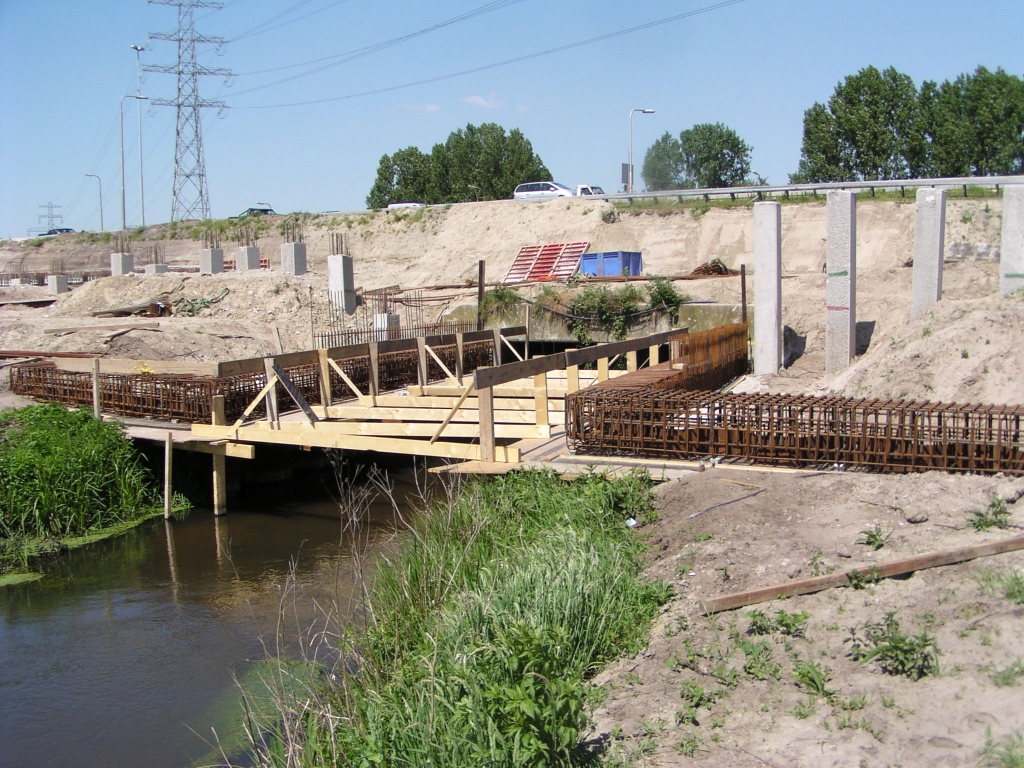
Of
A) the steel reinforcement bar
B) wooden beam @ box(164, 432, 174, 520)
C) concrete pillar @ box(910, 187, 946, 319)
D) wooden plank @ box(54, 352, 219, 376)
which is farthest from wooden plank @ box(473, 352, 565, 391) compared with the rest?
concrete pillar @ box(910, 187, 946, 319)

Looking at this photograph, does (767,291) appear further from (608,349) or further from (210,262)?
(210,262)

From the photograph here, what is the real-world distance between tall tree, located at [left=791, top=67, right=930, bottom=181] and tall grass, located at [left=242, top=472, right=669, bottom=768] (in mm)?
42420

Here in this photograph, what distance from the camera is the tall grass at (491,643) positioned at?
466 centimetres

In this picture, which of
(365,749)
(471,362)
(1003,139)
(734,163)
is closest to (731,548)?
(365,749)

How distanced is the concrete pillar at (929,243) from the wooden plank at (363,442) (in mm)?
8990

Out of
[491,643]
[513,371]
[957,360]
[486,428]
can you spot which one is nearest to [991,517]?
[491,643]

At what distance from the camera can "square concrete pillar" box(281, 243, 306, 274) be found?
29.5m

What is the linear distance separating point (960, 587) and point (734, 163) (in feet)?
202

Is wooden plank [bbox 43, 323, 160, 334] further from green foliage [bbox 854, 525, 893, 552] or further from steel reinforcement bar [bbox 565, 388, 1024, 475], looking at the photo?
green foliage [bbox 854, 525, 893, 552]

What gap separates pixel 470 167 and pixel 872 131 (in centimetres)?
2817

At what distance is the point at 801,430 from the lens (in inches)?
361

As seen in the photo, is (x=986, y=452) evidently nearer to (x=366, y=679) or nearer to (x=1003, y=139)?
(x=366, y=679)

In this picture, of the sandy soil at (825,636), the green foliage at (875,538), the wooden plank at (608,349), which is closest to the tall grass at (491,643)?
the sandy soil at (825,636)

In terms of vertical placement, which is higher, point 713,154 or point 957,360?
point 713,154
